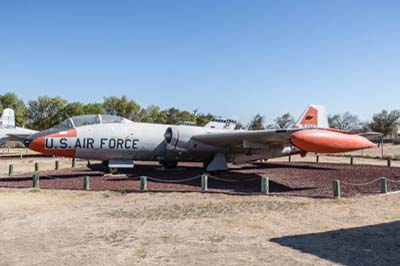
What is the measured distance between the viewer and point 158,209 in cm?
963

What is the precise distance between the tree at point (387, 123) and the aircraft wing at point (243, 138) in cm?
7794

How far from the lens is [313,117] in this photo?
21.3 meters

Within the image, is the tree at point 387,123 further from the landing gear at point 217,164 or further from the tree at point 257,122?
the landing gear at point 217,164

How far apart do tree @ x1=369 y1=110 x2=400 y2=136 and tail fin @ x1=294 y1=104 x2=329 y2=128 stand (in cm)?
7142

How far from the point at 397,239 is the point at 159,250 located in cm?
459

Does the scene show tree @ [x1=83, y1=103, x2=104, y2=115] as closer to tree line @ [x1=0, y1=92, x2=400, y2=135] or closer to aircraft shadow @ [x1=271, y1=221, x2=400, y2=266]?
tree line @ [x1=0, y1=92, x2=400, y2=135]

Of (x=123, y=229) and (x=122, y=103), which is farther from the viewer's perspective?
(x=122, y=103)

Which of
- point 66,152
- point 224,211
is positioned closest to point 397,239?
point 224,211

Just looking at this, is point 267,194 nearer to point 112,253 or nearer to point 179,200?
point 179,200

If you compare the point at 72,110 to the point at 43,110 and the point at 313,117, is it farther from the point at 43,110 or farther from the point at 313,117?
the point at 313,117

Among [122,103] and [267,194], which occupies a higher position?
[122,103]

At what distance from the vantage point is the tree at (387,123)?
83.2 meters

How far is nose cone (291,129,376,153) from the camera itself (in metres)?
12.8

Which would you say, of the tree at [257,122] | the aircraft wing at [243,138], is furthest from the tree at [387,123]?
the aircraft wing at [243,138]
